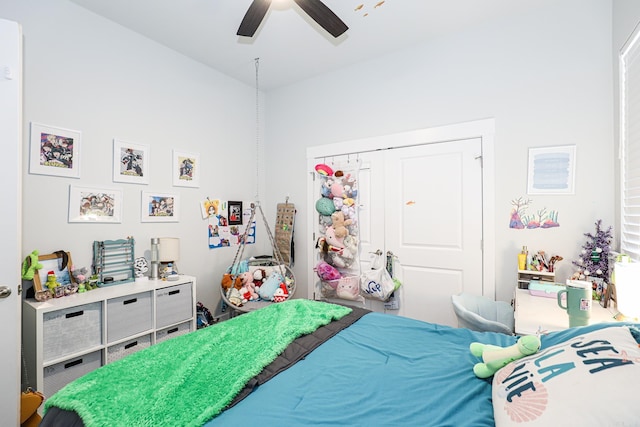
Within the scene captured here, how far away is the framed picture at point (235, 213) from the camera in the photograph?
142 inches

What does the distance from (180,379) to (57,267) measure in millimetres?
1808

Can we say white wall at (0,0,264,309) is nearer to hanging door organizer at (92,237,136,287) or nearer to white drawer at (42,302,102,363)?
hanging door organizer at (92,237,136,287)

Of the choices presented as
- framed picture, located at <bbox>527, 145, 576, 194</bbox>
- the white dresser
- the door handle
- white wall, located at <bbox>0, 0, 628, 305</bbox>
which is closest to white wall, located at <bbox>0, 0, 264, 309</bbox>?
white wall, located at <bbox>0, 0, 628, 305</bbox>

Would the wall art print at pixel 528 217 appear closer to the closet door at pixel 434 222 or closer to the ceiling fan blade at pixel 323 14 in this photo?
the closet door at pixel 434 222

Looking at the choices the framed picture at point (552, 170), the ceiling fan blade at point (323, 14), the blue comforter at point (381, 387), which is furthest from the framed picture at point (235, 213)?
the framed picture at point (552, 170)

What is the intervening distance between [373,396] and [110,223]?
8.25 feet

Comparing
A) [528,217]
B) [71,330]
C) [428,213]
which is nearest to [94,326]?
[71,330]

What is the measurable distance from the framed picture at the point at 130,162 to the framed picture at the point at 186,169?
0.27 metres

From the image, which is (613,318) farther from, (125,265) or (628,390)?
(125,265)

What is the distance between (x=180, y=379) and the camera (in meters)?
1.14

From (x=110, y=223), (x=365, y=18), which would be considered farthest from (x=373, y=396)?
(x=365, y=18)

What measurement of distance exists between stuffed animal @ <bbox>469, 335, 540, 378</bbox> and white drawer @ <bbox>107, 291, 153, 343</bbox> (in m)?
2.35

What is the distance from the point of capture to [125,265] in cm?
262

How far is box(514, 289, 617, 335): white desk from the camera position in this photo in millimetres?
1531
